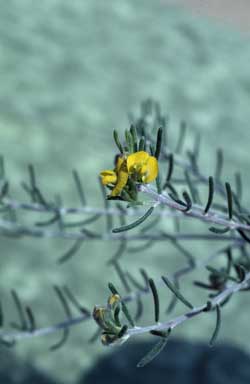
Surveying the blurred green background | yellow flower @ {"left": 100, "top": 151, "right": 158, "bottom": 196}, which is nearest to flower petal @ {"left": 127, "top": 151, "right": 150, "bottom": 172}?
yellow flower @ {"left": 100, "top": 151, "right": 158, "bottom": 196}

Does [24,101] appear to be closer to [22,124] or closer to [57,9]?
[22,124]

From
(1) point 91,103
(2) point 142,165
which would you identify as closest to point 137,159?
(2) point 142,165

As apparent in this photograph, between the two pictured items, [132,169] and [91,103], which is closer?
[132,169]

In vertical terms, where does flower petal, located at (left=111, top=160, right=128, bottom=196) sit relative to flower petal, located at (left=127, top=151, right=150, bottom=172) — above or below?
below

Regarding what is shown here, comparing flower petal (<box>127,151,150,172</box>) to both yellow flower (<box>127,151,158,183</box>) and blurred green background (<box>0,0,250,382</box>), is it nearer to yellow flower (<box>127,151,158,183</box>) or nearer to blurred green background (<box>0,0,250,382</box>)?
yellow flower (<box>127,151,158,183</box>)

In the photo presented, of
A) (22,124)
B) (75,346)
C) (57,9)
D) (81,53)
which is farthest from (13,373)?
(57,9)

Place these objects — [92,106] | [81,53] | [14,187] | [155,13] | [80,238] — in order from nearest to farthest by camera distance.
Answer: [80,238], [14,187], [92,106], [81,53], [155,13]

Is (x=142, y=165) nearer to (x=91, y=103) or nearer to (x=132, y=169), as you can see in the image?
(x=132, y=169)
